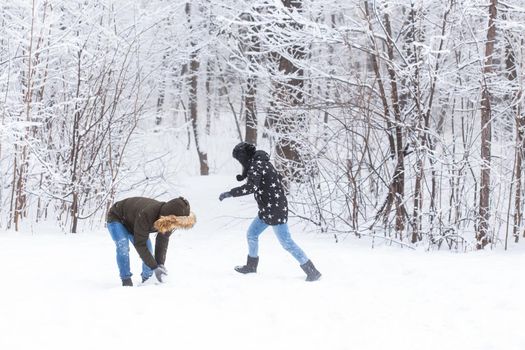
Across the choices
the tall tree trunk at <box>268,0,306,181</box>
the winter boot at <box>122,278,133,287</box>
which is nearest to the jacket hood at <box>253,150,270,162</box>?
the winter boot at <box>122,278,133,287</box>

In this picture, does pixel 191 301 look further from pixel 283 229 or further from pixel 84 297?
pixel 283 229

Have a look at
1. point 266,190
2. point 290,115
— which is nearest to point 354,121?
point 290,115

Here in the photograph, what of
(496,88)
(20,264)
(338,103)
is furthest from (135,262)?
(496,88)

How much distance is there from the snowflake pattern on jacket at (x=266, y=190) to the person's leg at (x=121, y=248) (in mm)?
1277

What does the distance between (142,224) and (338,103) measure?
405 cm

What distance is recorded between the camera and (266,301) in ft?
18.1

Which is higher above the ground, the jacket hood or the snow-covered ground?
the jacket hood

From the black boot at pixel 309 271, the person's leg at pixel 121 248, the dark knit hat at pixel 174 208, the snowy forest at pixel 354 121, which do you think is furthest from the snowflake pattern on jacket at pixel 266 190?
the snowy forest at pixel 354 121

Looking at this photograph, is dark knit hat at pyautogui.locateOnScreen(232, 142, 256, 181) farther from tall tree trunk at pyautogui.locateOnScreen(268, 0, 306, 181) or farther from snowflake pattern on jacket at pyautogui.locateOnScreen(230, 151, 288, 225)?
tall tree trunk at pyautogui.locateOnScreen(268, 0, 306, 181)

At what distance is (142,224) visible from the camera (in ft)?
18.8

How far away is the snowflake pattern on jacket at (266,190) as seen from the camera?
6496 mm

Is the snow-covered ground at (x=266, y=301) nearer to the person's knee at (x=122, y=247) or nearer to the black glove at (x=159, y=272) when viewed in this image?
the black glove at (x=159, y=272)

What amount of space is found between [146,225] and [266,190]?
1391 mm

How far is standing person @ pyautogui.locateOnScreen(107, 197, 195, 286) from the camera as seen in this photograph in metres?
5.70
